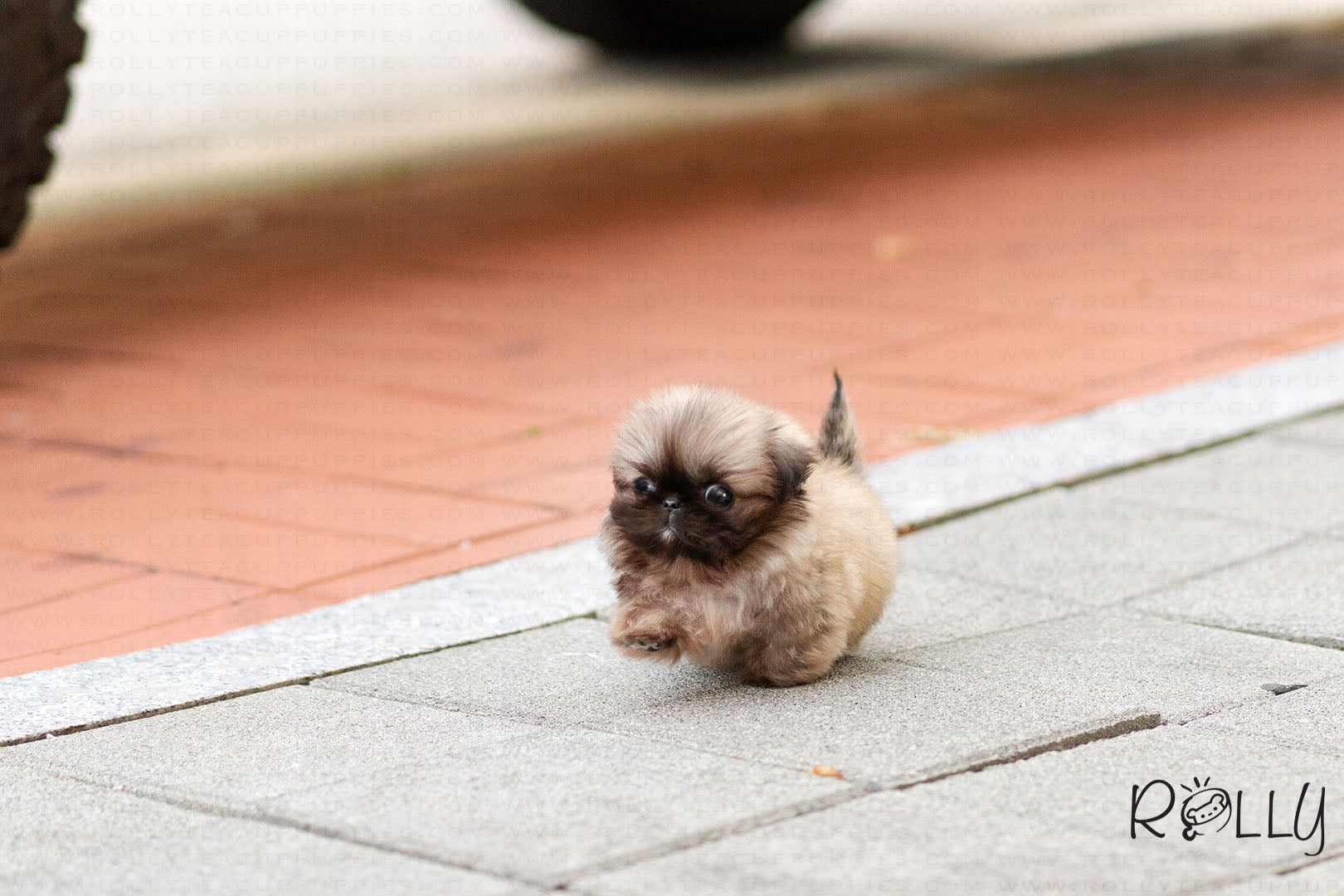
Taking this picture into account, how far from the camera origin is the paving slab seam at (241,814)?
3219 mm

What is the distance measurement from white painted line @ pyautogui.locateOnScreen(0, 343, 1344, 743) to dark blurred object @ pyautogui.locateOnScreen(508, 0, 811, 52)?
8716mm

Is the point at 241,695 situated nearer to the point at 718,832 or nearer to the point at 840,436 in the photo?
the point at 718,832

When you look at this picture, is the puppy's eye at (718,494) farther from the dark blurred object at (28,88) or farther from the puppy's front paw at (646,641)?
the dark blurred object at (28,88)

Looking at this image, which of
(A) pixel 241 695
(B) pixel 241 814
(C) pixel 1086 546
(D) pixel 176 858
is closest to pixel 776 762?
(B) pixel 241 814

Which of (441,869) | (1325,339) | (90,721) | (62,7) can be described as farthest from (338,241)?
(441,869)

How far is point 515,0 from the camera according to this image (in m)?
14.5

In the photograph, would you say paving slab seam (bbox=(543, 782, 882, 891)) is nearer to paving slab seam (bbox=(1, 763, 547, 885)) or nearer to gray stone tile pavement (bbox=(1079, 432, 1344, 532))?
paving slab seam (bbox=(1, 763, 547, 885))

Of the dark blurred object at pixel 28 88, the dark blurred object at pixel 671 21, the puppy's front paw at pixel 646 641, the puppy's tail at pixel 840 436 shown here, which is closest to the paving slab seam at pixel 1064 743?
the puppy's front paw at pixel 646 641

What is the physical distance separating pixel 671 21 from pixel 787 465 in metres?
11.4

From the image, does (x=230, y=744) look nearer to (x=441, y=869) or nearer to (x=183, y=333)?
(x=441, y=869)

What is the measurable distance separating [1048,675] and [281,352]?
434cm

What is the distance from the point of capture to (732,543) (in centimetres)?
386

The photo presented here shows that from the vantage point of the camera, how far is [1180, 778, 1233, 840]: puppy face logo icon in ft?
10.7

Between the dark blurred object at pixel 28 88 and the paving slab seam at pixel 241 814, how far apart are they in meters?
4.07
